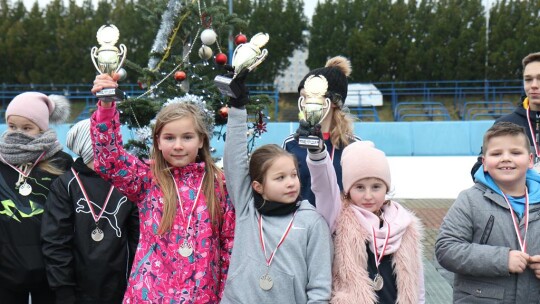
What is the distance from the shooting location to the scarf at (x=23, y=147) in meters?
3.10

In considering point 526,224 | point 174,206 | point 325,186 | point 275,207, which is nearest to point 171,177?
point 174,206

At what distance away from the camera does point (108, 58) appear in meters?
2.41

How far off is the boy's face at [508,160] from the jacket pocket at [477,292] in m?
0.43

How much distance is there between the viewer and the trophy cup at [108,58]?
92.6 inches

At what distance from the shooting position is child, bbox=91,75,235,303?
8.46ft

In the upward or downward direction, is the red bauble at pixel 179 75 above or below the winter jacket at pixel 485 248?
above

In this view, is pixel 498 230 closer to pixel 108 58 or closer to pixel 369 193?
pixel 369 193

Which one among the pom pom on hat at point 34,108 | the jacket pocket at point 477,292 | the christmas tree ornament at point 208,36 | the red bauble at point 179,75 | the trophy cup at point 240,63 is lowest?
the jacket pocket at point 477,292

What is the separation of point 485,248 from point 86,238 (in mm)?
1809

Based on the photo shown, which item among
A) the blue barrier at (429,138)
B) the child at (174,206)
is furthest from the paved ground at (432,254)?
the blue barrier at (429,138)

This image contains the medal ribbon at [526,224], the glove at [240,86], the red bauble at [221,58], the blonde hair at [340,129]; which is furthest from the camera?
the red bauble at [221,58]

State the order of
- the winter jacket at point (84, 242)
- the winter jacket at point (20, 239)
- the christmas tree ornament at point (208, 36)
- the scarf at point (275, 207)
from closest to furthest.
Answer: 1. the scarf at point (275, 207)
2. the winter jacket at point (84, 242)
3. the winter jacket at point (20, 239)
4. the christmas tree ornament at point (208, 36)

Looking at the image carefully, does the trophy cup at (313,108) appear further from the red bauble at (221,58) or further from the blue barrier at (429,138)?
the blue barrier at (429,138)

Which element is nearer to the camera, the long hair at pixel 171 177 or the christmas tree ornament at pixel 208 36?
the long hair at pixel 171 177
